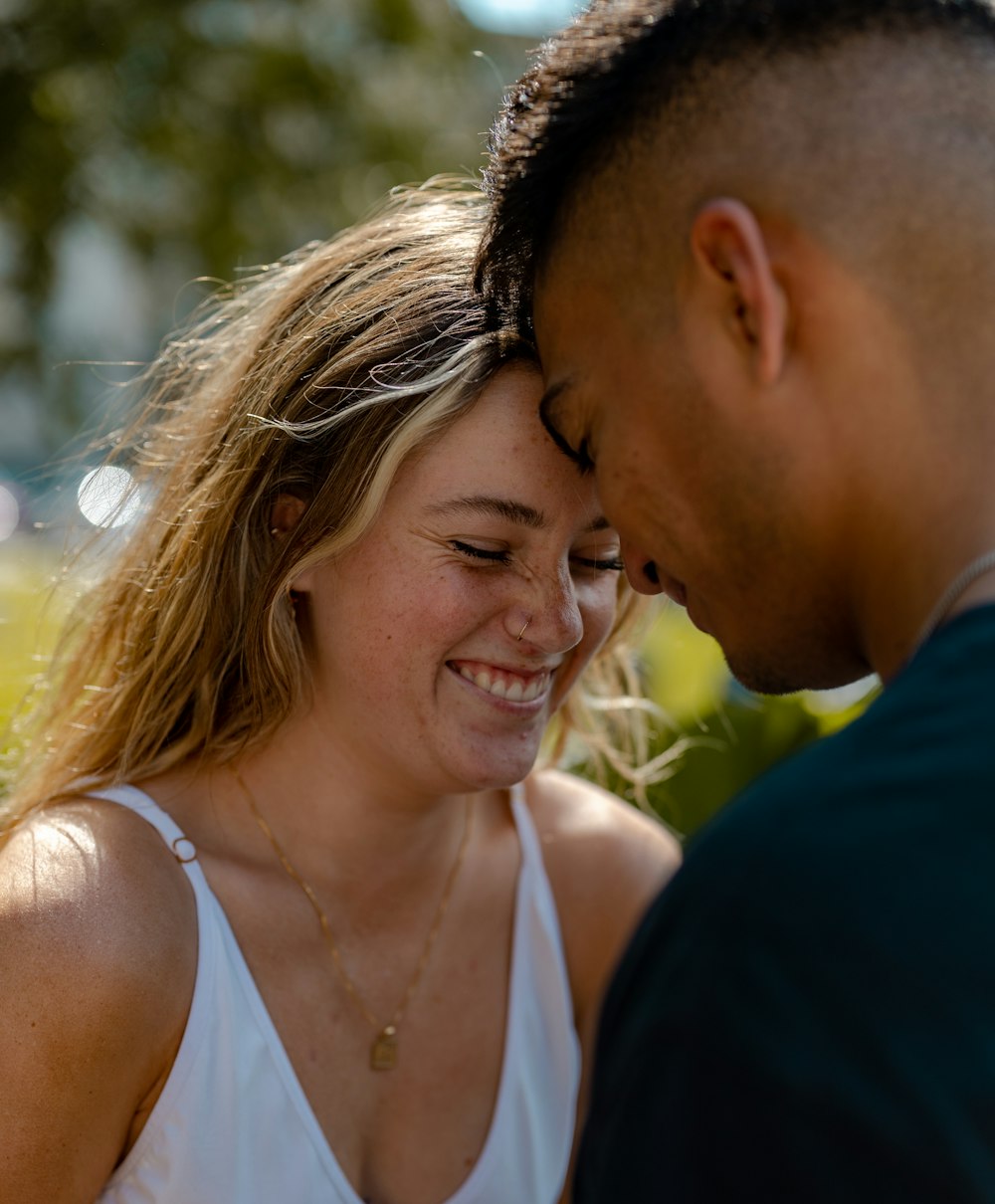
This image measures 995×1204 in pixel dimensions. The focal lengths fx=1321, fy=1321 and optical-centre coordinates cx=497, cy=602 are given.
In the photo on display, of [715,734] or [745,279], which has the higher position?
[745,279]

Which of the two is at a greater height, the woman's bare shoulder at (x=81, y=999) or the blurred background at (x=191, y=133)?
the blurred background at (x=191, y=133)

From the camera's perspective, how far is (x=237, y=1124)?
2.23 meters

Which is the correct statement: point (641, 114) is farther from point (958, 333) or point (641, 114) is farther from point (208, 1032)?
point (208, 1032)

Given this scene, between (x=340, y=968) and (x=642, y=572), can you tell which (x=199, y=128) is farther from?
(x=642, y=572)

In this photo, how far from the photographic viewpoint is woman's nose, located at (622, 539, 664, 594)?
6.27 ft

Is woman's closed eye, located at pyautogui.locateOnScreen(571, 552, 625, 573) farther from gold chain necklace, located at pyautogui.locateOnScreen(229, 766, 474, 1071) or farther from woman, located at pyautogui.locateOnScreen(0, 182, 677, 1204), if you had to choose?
gold chain necklace, located at pyautogui.locateOnScreen(229, 766, 474, 1071)

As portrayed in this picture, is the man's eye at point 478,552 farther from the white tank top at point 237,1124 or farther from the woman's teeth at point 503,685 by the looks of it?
the white tank top at point 237,1124

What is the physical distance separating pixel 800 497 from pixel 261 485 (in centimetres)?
128

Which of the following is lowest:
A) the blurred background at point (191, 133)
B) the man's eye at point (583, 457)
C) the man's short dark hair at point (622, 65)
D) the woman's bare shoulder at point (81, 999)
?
the woman's bare shoulder at point (81, 999)

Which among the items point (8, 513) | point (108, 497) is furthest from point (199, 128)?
point (108, 497)

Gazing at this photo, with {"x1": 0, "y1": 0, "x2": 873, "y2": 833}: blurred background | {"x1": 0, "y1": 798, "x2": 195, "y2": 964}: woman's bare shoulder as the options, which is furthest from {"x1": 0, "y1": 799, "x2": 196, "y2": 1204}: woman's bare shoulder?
{"x1": 0, "y1": 0, "x2": 873, "y2": 833}: blurred background

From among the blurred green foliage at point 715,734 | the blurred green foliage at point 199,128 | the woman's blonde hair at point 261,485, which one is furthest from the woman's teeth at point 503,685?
the blurred green foliage at point 199,128

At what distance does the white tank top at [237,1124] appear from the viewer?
85.4 inches

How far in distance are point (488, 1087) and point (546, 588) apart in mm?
1025
